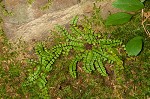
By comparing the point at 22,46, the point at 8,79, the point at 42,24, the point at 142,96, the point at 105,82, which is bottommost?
the point at 142,96

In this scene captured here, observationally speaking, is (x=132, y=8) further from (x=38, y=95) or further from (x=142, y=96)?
(x=38, y=95)

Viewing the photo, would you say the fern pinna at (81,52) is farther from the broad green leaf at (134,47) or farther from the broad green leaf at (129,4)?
the broad green leaf at (129,4)

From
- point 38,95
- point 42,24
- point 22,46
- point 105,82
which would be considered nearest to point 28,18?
point 42,24

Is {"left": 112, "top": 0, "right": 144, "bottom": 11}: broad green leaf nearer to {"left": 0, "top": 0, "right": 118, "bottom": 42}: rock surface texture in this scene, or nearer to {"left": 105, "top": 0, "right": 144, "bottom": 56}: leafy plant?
{"left": 105, "top": 0, "right": 144, "bottom": 56}: leafy plant

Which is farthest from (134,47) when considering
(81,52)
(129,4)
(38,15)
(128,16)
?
(38,15)

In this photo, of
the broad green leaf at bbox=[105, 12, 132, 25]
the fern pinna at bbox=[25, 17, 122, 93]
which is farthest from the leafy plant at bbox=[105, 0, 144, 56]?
the fern pinna at bbox=[25, 17, 122, 93]

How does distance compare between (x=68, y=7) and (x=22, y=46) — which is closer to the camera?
(x=22, y=46)
